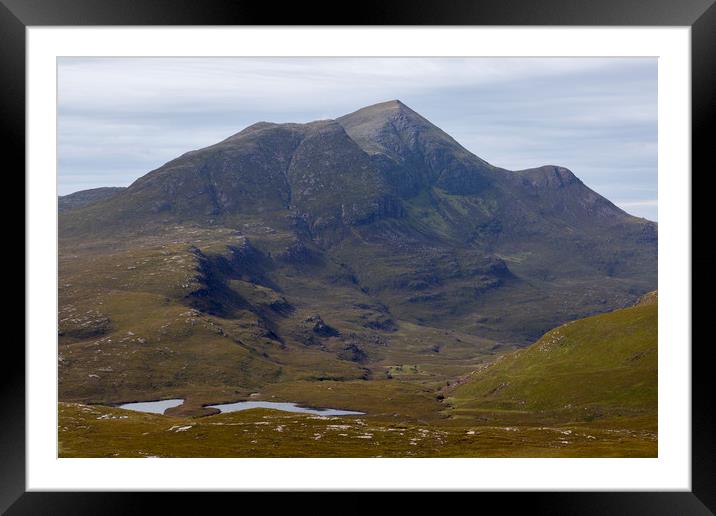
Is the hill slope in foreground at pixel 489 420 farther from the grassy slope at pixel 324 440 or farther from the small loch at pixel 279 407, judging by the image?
the small loch at pixel 279 407

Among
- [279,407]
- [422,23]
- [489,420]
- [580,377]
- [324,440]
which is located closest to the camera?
[422,23]

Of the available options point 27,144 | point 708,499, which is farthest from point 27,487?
point 708,499

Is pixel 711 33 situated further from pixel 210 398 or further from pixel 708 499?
pixel 210 398

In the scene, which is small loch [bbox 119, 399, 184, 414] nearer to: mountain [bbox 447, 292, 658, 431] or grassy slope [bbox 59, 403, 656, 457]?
mountain [bbox 447, 292, 658, 431]

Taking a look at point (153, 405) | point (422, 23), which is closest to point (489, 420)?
point (153, 405)

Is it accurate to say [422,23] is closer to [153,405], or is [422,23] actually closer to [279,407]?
[279,407]

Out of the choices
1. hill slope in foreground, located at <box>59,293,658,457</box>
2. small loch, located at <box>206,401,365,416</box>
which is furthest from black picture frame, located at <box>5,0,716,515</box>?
small loch, located at <box>206,401,365,416</box>

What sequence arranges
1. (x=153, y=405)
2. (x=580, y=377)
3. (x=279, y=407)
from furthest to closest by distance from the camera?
(x=153, y=405) → (x=279, y=407) → (x=580, y=377)
